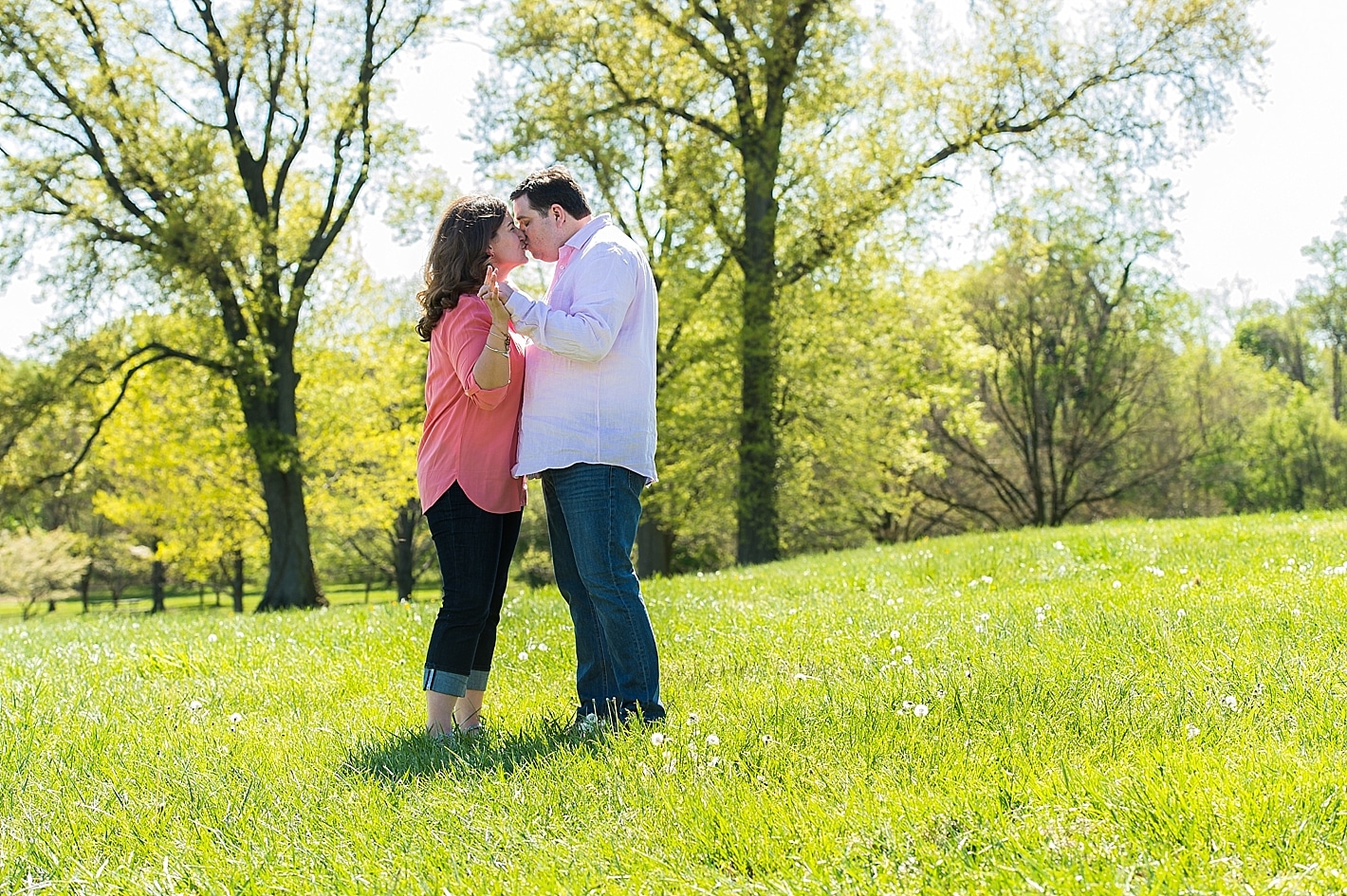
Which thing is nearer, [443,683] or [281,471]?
[443,683]

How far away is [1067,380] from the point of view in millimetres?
34000

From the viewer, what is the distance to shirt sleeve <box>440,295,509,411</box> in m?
4.11

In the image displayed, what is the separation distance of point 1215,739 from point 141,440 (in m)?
27.4

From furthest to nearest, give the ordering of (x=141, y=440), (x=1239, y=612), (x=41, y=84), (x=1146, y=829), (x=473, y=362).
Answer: (x=141, y=440), (x=41, y=84), (x=1239, y=612), (x=473, y=362), (x=1146, y=829)

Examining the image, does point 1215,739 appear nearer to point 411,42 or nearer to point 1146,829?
point 1146,829

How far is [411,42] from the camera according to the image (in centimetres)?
2127

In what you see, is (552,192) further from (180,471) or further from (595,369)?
(180,471)

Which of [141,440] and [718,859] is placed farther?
[141,440]

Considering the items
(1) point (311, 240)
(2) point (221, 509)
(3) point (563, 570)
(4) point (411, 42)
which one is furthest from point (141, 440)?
(3) point (563, 570)

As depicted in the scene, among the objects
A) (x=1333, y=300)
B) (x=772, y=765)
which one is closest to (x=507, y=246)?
(x=772, y=765)

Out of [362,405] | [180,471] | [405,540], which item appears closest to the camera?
[362,405]

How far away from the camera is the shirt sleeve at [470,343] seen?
13.5 feet

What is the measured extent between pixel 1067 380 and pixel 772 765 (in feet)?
110

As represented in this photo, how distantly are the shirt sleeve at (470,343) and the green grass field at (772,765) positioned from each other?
132 cm
